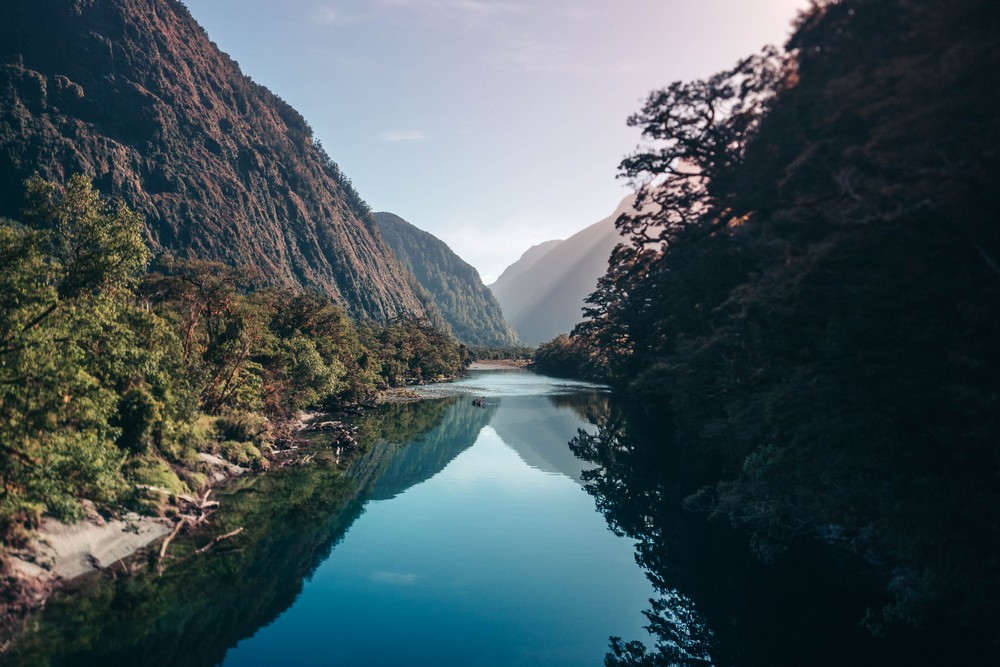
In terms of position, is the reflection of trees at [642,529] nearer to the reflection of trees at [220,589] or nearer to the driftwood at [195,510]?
the reflection of trees at [220,589]

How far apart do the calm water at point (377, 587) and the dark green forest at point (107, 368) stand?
4.03 metres

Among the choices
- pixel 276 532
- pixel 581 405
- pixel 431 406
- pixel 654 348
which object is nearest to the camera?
pixel 276 532

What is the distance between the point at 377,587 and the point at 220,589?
5841mm

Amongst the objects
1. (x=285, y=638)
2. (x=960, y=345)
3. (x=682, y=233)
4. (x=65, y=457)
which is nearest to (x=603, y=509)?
(x=682, y=233)

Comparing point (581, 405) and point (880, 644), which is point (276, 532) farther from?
point (581, 405)

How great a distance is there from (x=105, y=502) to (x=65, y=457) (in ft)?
22.7

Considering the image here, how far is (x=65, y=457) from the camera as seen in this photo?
17422 mm

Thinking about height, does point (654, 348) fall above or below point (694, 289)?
below

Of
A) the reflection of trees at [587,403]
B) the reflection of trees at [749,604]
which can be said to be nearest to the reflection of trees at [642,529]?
the reflection of trees at [749,604]

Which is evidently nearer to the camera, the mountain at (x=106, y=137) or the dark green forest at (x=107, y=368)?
the dark green forest at (x=107, y=368)

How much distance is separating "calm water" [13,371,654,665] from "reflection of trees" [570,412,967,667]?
4.53 feet

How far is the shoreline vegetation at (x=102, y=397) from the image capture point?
16.8m

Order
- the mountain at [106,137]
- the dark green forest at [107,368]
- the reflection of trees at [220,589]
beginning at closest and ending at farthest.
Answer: the reflection of trees at [220,589], the dark green forest at [107,368], the mountain at [106,137]

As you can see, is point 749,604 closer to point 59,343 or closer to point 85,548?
point 85,548
